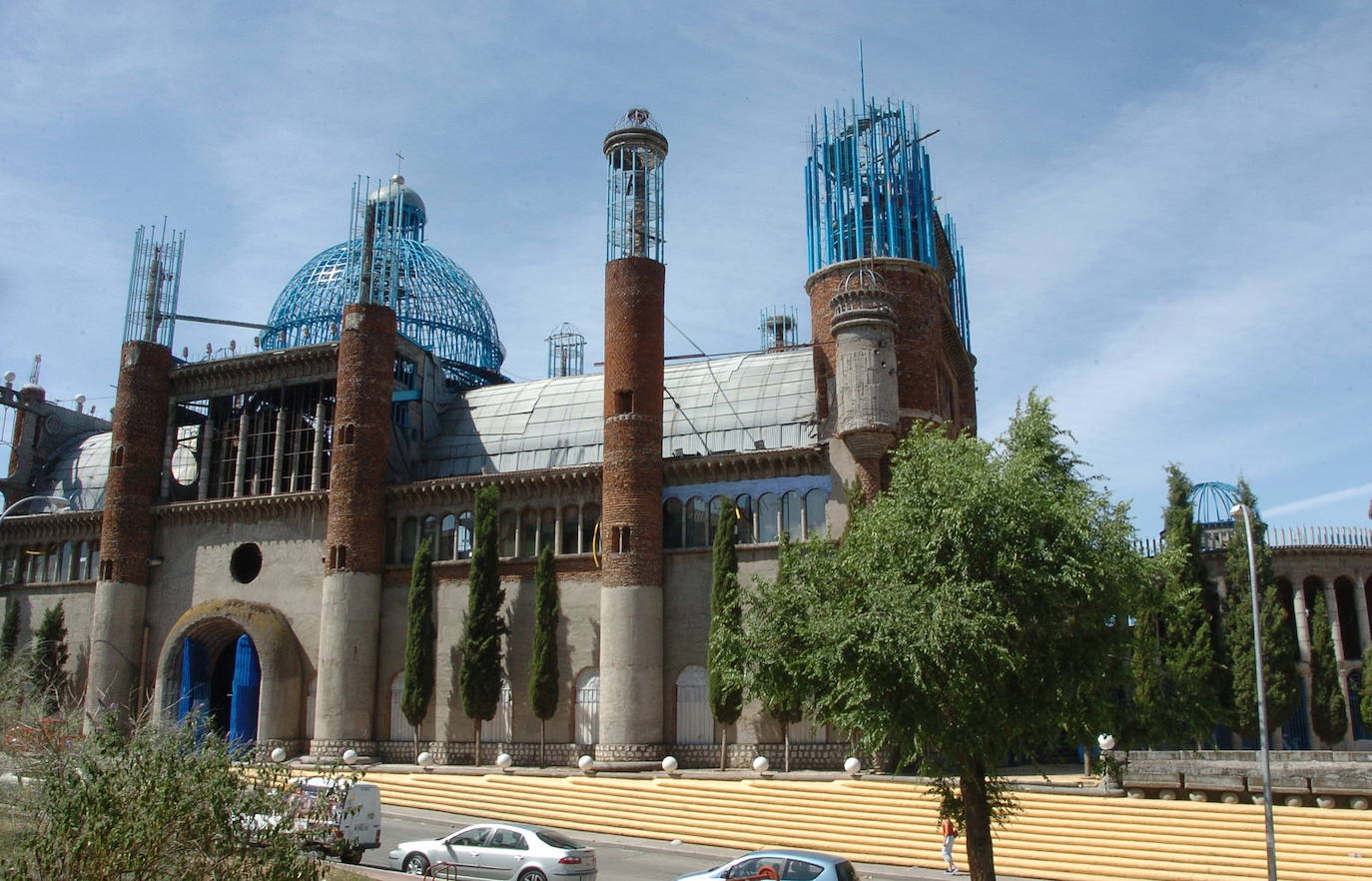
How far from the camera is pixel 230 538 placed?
154 ft

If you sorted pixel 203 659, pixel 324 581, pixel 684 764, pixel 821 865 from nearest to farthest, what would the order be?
pixel 821 865, pixel 684 764, pixel 324 581, pixel 203 659

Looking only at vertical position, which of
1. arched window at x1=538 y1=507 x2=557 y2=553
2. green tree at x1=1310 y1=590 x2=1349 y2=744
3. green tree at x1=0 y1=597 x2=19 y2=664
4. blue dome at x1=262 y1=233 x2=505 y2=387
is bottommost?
green tree at x1=1310 y1=590 x2=1349 y2=744

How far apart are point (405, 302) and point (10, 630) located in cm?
2272

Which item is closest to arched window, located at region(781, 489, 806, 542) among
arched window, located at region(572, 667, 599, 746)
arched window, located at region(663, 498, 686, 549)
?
arched window, located at region(663, 498, 686, 549)

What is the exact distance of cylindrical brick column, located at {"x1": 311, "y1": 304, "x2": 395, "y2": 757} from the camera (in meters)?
42.1

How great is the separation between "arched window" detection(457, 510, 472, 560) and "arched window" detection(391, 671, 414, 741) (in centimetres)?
514

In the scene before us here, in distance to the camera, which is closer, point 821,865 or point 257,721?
point 821,865

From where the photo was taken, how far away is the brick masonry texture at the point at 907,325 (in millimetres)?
39875

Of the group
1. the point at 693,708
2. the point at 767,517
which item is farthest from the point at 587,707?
the point at 767,517

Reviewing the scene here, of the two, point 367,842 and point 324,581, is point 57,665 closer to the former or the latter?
point 324,581

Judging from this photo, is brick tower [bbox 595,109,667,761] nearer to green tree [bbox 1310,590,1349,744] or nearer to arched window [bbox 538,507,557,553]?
arched window [bbox 538,507,557,553]

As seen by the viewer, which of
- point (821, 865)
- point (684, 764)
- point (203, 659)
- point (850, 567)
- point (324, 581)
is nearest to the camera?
point (821, 865)

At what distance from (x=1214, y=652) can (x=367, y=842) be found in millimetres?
28052

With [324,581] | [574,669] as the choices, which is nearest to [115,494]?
[324,581]
